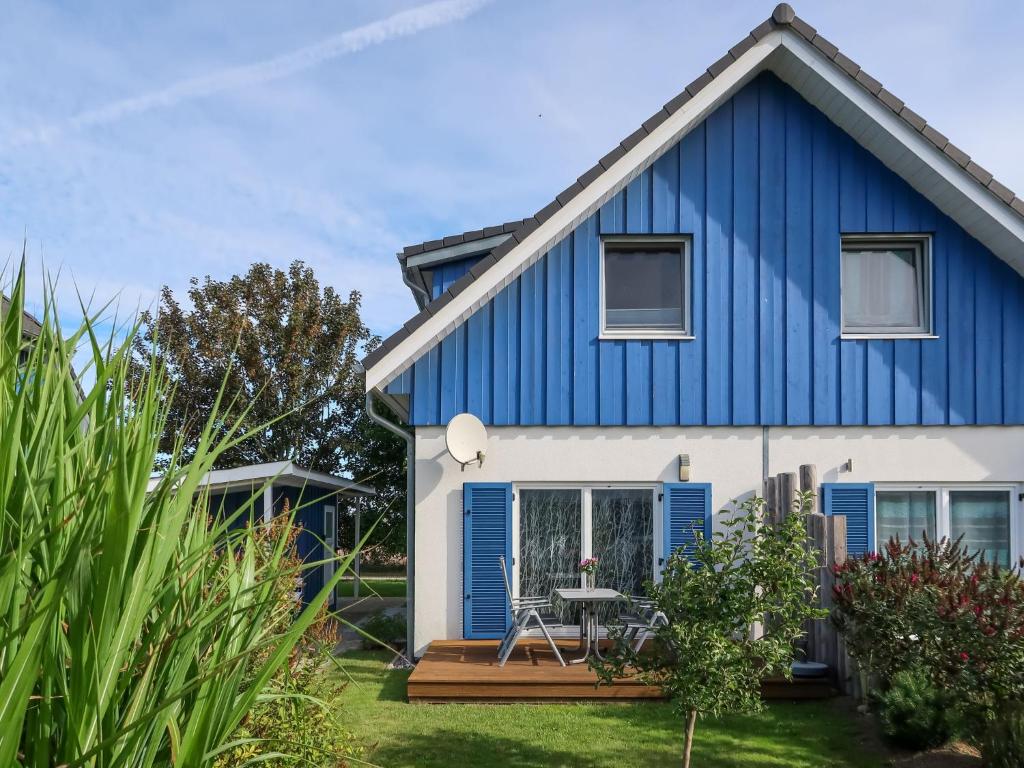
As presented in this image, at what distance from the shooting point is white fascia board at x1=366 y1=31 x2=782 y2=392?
8711 mm

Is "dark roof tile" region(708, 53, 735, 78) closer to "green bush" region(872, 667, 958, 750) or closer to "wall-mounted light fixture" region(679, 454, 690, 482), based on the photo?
"wall-mounted light fixture" region(679, 454, 690, 482)

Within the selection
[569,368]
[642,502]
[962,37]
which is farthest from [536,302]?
[962,37]

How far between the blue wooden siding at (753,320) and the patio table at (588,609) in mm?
1991

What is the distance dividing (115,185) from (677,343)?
5904 millimetres

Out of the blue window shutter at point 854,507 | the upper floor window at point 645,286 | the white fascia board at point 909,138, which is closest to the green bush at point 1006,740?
the blue window shutter at point 854,507

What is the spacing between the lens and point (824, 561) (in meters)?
7.43

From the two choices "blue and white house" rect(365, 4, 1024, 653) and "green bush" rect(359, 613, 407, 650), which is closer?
"blue and white house" rect(365, 4, 1024, 653)

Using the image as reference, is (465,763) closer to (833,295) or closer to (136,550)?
(136,550)

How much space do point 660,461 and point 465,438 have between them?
218cm

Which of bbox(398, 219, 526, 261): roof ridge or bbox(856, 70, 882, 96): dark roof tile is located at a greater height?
bbox(856, 70, 882, 96): dark roof tile

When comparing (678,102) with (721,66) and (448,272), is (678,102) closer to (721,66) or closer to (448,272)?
(721,66)

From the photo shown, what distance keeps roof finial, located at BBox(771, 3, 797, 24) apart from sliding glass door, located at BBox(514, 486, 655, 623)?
5.11 m

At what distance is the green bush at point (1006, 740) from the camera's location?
4777mm

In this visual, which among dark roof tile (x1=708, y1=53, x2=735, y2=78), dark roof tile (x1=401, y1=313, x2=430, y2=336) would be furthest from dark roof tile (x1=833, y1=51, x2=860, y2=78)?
dark roof tile (x1=401, y1=313, x2=430, y2=336)
